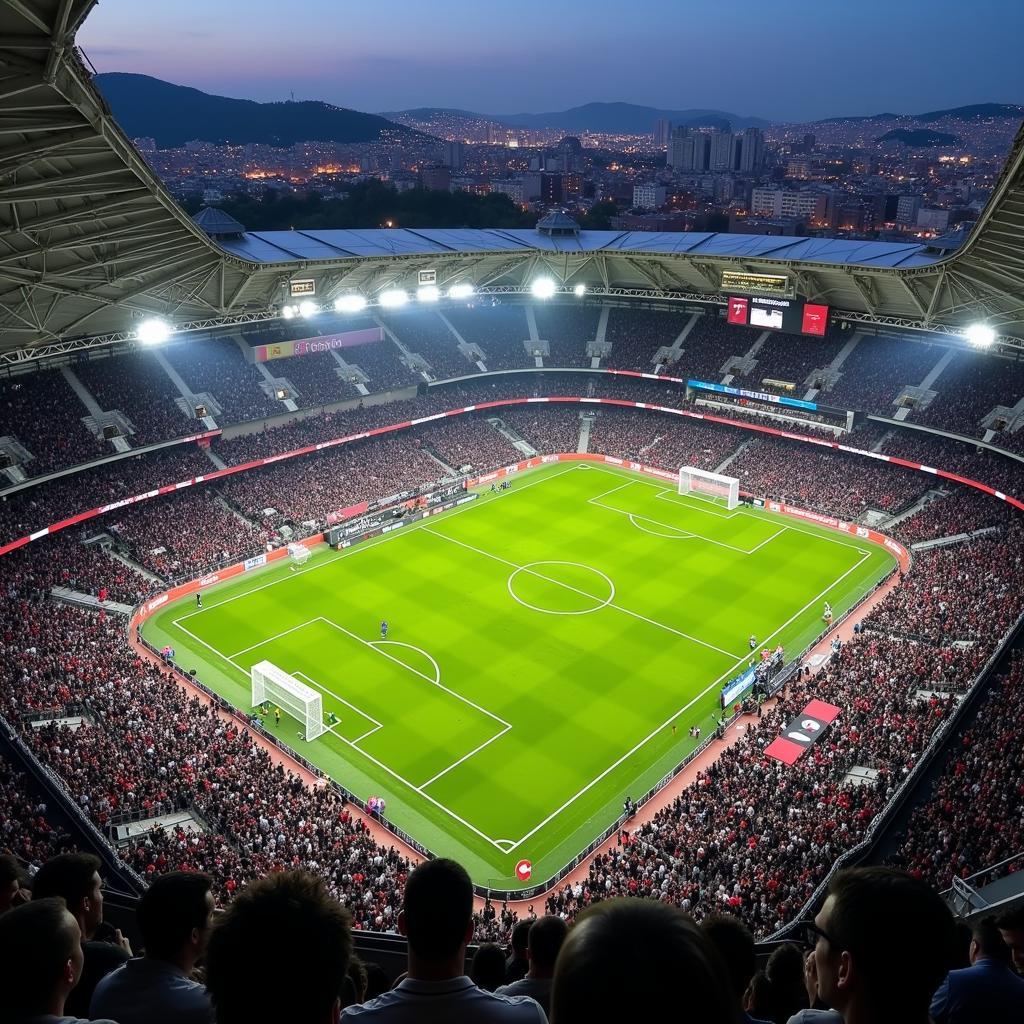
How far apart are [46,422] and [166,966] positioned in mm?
46423

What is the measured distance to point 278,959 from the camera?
3053 mm

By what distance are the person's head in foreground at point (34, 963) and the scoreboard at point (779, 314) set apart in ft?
186

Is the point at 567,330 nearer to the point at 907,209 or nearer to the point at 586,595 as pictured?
the point at 586,595

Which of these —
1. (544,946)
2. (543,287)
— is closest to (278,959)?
(544,946)

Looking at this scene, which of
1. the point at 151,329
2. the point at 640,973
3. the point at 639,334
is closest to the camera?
the point at 640,973

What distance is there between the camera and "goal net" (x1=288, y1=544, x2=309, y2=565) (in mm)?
46000

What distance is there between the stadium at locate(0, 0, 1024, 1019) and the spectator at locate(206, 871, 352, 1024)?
14.8 metres

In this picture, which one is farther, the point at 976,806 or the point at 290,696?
the point at 290,696

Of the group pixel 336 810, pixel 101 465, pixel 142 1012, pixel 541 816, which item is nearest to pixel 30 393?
pixel 101 465

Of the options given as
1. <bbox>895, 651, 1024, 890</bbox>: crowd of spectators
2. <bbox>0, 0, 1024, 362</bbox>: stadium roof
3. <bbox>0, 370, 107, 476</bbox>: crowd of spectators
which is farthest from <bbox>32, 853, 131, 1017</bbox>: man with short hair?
<bbox>0, 370, 107, 476</bbox>: crowd of spectators

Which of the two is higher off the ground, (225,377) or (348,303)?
(348,303)

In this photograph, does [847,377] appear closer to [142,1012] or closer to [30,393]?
[30,393]

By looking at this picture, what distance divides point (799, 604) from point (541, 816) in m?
20.0

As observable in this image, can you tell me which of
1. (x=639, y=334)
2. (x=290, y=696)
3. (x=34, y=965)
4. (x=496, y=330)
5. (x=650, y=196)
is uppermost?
(x=650, y=196)
